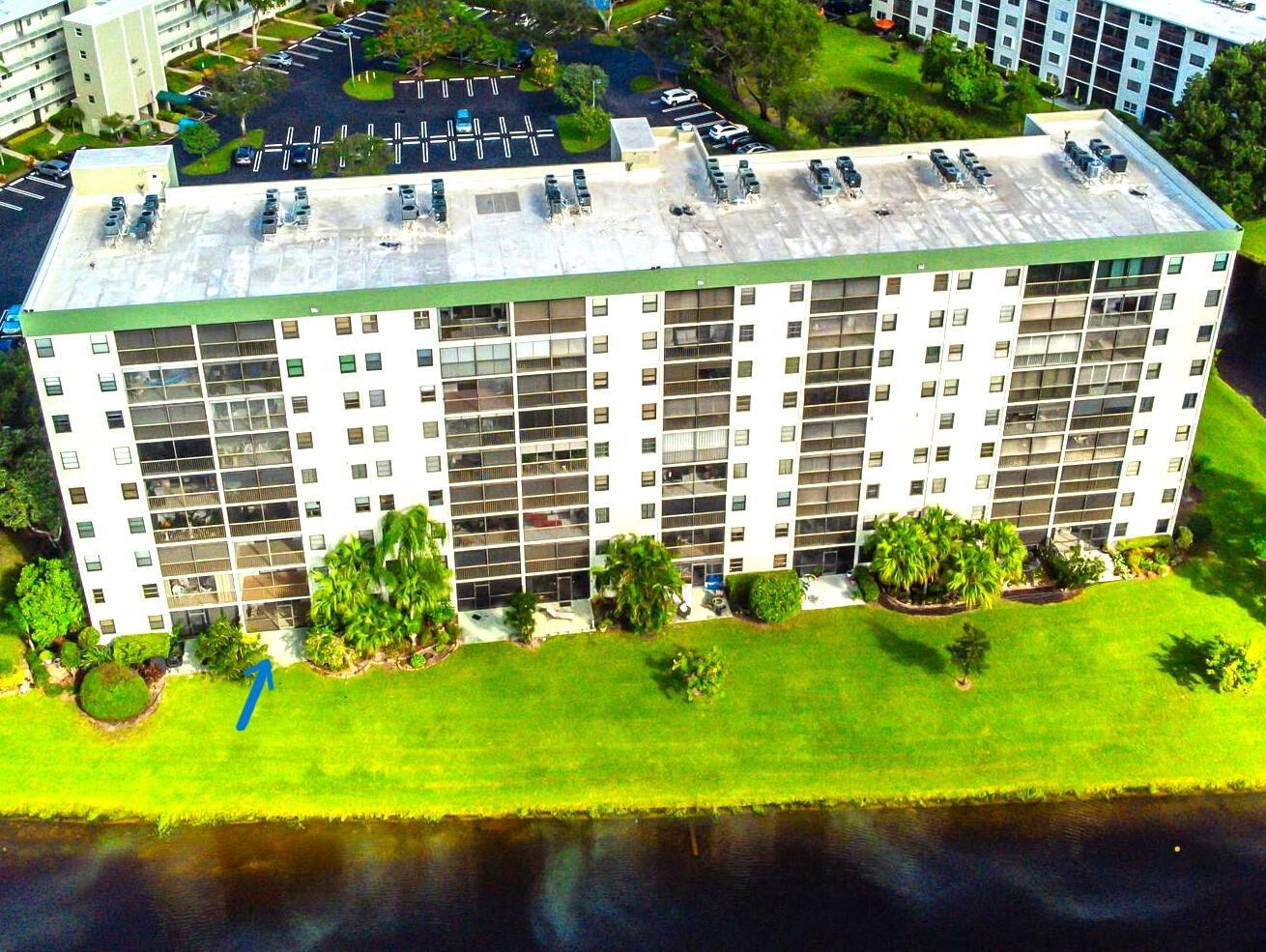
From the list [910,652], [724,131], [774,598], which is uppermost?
[724,131]

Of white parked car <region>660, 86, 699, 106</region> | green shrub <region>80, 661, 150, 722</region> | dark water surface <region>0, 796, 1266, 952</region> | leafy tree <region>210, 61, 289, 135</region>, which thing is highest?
leafy tree <region>210, 61, 289, 135</region>

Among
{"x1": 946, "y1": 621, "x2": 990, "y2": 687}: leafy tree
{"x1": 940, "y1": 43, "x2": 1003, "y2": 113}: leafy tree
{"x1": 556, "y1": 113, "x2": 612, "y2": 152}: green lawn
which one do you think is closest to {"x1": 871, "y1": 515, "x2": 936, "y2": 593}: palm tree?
{"x1": 946, "y1": 621, "x2": 990, "y2": 687}: leafy tree

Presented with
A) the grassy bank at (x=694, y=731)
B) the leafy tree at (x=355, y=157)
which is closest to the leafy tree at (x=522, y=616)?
the grassy bank at (x=694, y=731)

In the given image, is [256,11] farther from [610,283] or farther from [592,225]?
[610,283]

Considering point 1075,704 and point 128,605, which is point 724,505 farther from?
point 128,605

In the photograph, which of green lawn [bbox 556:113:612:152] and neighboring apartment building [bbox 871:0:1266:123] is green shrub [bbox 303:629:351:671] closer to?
green lawn [bbox 556:113:612:152]

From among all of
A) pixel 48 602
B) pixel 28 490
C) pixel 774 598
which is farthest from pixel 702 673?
pixel 28 490

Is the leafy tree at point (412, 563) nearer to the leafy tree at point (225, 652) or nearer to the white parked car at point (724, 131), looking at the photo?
the leafy tree at point (225, 652)
